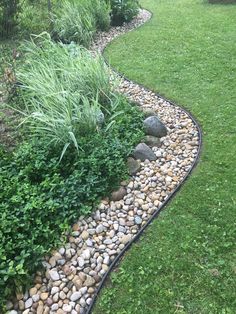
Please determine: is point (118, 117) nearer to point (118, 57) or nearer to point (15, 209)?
point (15, 209)

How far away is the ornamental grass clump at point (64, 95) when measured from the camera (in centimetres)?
315

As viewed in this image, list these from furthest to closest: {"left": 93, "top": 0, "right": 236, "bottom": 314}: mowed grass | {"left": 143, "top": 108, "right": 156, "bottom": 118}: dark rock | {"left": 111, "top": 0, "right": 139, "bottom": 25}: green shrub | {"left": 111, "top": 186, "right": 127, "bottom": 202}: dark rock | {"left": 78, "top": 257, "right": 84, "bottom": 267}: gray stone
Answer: {"left": 111, "top": 0, "right": 139, "bottom": 25}: green shrub < {"left": 143, "top": 108, "right": 156, "bottom": 118}: dark rock < {"left": 111, "top": 186, "right": 127, "bottom": 202}: dark rock < {"left": 78, "top": 257, "right": 84, "bottom": 267}: gray stone < {"left": 93, "top": 0, "right": 236, "bottom": 314}: mowed grass

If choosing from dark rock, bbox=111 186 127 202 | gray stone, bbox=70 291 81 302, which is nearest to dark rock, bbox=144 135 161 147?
dark rock, bbox=111 186 127 202

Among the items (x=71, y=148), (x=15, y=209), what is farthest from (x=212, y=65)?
(x=15, y=209)

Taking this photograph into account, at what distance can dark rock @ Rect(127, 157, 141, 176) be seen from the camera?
10.1 ft

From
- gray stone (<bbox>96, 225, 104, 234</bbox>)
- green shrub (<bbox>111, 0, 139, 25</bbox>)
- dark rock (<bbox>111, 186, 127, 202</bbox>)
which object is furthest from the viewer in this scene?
green shrub (<bbox>111, 0, 139, 25</bbox>)

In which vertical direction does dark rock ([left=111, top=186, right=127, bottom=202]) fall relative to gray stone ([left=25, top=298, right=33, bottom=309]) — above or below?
above

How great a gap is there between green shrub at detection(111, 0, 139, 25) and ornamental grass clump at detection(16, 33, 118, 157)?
127 inches

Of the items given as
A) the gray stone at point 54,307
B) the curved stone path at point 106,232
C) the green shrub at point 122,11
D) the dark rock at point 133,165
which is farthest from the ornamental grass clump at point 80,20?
the gray stone at point 54,307

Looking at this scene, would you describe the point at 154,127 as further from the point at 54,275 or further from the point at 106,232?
the point at 54,275

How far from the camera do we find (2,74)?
480 cm

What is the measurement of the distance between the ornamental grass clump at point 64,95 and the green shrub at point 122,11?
3.23m

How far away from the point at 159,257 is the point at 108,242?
1.30 ft

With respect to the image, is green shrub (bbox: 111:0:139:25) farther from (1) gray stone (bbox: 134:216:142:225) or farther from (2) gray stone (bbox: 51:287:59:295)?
(2) gray stone (bbox: 51:287:59:295)
